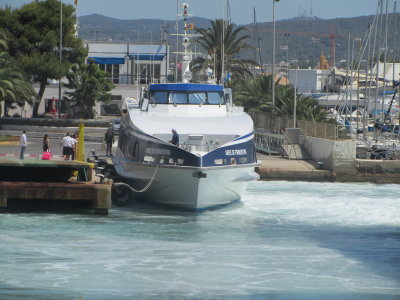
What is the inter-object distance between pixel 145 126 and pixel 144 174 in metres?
1.66

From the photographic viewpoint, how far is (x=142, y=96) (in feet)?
124

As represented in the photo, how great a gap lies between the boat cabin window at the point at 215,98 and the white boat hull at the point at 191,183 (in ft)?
13.2

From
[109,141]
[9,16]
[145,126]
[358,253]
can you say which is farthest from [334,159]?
[9,16]

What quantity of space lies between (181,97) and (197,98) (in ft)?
2.01

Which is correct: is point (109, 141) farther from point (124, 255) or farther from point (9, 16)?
point (9, 16)

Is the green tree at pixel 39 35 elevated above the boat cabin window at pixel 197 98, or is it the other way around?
the green tree at pixel 39 35

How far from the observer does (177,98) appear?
3581 cm

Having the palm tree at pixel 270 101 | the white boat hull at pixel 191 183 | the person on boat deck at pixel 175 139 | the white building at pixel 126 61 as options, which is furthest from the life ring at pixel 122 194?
the white building at pixel 126 61

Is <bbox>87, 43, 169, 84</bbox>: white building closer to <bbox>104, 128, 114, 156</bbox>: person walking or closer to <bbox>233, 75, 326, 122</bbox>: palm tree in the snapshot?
<bbox>233, 75, 326, 122</bbox>: palm tree

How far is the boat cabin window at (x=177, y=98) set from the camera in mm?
35719

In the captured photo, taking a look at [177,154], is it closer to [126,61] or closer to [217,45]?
[217,45]

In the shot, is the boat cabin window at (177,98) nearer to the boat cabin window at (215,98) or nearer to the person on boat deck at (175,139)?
the boat cabin window at (215,98)

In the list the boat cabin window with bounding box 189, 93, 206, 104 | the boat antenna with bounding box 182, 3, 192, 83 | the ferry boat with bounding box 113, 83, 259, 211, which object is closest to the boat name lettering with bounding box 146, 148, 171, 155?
the ferry boat with bounding box 113, 83, 259, 211

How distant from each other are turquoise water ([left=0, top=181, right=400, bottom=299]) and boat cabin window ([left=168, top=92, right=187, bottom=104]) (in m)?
4.45
